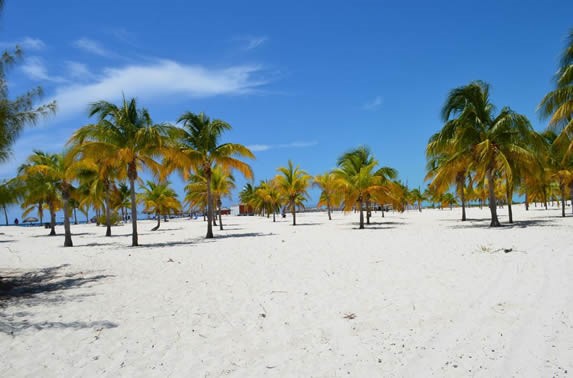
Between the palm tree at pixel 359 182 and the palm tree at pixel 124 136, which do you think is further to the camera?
the palm tree at pixel 359 182

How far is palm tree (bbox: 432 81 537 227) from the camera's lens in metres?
16.3

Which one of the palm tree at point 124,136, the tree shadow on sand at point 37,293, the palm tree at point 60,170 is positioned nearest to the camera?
the tree shadow on sand at point 37,293

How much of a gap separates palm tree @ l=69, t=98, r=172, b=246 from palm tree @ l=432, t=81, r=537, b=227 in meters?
13.6

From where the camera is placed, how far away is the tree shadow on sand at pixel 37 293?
493 cm

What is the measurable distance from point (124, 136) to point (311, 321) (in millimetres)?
13539

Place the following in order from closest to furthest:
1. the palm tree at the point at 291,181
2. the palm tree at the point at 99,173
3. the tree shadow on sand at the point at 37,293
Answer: the tree shadow on sand at the point at 37,293 < the palm tree at the point at 99,173 < the palm tree at the point at 291,181

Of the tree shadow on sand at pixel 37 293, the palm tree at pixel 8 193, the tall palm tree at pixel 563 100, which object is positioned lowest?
the tree shadow on sand at pixel 37 293

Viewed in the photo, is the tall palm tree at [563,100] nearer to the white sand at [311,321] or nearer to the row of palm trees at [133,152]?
the white sand at [311,321]

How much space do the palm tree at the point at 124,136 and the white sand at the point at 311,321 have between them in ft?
24.9

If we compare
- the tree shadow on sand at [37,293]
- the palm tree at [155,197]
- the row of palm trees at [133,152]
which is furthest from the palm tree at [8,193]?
the palm tree at [155,197]

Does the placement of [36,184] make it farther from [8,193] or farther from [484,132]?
[484,132]

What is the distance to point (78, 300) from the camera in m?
6.28

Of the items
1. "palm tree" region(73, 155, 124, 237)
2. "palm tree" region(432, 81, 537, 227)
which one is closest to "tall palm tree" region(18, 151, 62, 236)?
"palm tree" region(73, 155, 124, 237)

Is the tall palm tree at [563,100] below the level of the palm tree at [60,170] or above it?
above
